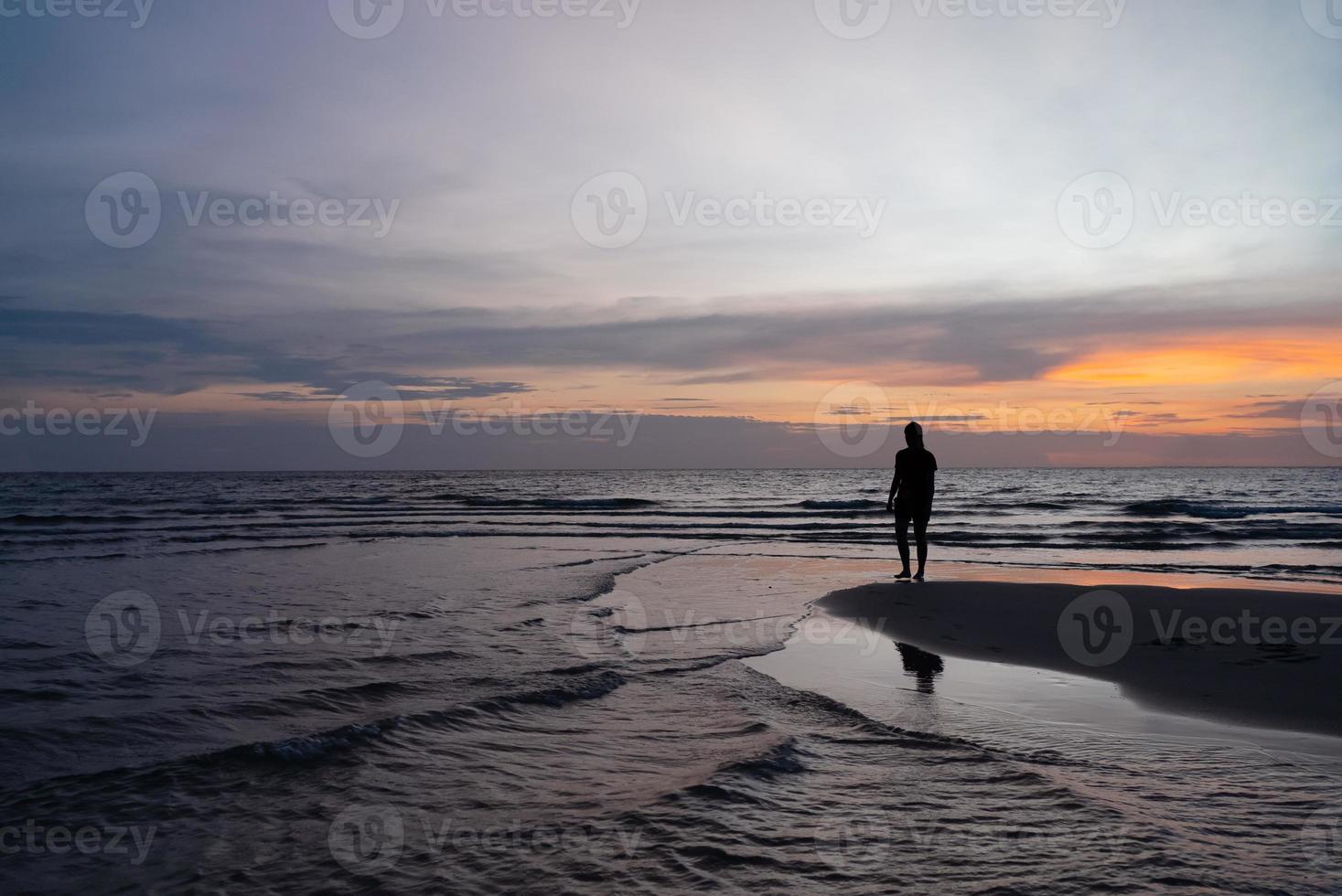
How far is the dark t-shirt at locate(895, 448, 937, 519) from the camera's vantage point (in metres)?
12.0

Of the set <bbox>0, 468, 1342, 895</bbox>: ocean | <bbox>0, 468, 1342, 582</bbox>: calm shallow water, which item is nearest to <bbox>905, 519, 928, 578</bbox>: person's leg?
<bbox>0, 468, 1342, 895</bbox>: ocean

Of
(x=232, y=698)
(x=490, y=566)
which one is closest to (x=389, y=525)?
(x=490, y=566)

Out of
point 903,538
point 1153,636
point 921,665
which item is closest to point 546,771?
point 921,665

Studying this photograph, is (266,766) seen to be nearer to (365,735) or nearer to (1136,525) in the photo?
(365,735)

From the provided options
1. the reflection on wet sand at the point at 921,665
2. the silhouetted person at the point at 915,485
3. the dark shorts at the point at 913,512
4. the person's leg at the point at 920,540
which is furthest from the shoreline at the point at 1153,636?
the dark shorts at the point at 913,512

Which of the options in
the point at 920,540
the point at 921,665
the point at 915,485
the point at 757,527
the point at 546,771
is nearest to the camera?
the point at 546,771

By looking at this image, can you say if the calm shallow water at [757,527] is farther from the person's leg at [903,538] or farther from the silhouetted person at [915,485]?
the silhouetted person at [915,485]

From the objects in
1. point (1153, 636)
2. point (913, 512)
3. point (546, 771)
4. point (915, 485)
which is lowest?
point (546, 771)

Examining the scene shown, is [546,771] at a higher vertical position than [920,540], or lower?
lower

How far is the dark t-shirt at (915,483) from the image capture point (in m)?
12.0

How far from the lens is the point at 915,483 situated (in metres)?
12.0

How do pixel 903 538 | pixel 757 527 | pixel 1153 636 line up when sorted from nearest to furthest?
pixel 1153 636, pixel 903 538, pixel 757 527

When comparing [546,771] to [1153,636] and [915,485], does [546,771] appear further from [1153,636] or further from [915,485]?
[915,485]

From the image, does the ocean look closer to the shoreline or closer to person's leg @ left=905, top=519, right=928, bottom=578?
the shoreline
